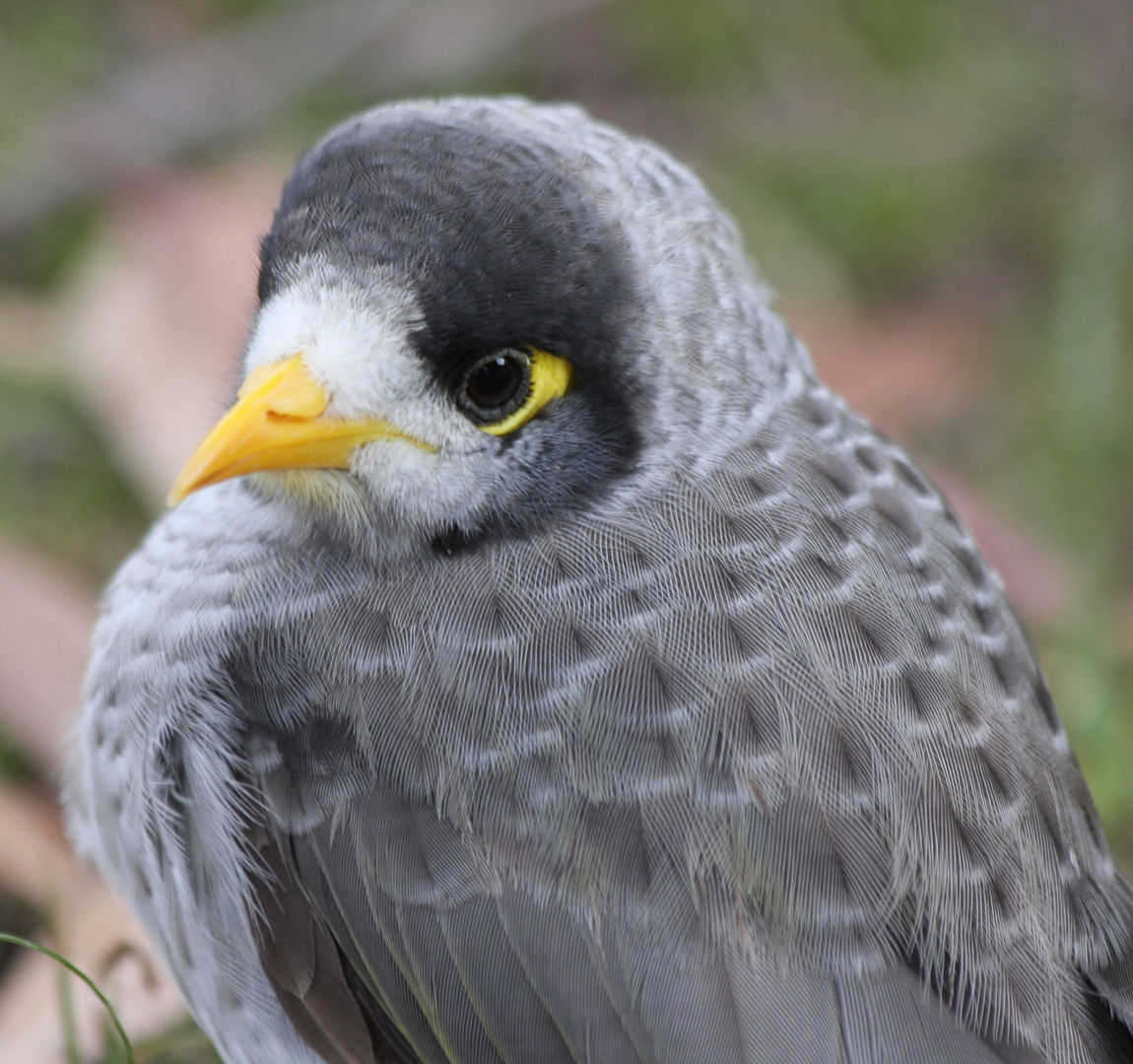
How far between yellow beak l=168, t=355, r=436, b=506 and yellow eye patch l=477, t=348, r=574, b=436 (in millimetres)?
174

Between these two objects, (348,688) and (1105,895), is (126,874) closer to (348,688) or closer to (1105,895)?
(348,688)

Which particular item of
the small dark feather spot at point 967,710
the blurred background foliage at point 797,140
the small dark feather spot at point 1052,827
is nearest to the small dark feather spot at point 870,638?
the small dark feather spot at point 967,710

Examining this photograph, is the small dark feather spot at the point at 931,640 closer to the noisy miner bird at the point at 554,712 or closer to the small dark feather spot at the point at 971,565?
the noisy miner bird at the point at 554,712

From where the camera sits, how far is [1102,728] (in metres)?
3.78

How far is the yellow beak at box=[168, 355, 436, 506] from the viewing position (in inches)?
97.7

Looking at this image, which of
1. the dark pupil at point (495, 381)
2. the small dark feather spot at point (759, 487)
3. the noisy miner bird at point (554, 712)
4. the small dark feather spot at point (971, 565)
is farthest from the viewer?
the small dark feather spot at point (971, 565)

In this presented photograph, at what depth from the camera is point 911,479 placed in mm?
3037

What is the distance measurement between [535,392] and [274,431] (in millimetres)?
428

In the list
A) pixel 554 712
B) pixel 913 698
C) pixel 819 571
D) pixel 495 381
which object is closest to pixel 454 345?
pixel 495 381

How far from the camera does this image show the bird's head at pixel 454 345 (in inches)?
97.9

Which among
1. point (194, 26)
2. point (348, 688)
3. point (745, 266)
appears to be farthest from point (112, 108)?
point (348, 688)

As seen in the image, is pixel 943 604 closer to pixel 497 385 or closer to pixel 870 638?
pixel 870 638

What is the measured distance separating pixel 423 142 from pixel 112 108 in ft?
11.9

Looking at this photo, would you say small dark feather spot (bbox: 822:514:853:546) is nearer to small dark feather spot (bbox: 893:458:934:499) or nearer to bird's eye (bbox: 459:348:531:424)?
small dark feather spot (bbox: 893:458:934:499)
